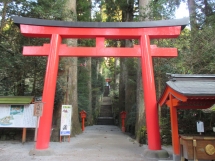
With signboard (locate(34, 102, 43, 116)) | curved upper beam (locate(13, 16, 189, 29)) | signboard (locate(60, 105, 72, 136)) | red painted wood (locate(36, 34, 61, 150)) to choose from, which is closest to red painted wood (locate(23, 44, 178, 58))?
red painted wood (locate(36, 34, 61, 150))

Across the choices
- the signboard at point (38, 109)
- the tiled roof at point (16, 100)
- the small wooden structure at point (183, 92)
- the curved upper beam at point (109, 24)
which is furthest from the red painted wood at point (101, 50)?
the tiled roof at point (16, 100)

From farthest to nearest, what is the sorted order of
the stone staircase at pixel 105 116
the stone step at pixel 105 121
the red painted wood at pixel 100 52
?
1. the stone staircase at pixel 105 116
2. the stone step at pixel 105 121
3. the red painted wood at pixel 100 52

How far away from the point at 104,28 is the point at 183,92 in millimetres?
3856

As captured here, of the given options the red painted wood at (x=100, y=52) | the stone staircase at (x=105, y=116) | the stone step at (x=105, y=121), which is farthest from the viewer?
the stone staircase at (x=105, y=116)

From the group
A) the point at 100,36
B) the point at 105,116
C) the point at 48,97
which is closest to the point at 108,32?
the point at 100,36

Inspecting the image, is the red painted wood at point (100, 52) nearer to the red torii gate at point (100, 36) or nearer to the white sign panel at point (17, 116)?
the red torii gate at point (100, 36)

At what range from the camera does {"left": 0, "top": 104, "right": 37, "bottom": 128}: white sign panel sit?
24.5 feet

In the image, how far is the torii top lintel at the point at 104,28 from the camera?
688 centimetres

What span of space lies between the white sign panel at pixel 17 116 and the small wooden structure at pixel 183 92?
16.2 feet

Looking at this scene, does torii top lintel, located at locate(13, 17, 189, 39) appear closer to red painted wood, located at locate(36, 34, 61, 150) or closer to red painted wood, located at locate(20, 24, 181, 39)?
red painted wood, located at locate(20, 24, 181, 39)

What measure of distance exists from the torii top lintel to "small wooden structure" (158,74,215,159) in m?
2.19

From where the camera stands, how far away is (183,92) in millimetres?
4367

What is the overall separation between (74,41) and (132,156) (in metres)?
6.57

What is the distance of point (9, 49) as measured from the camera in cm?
845
